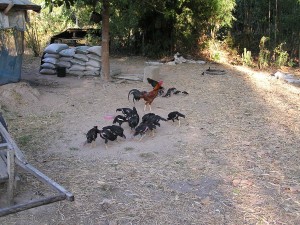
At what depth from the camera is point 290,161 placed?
17.0 feet

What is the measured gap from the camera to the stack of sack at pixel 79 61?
11242 millimetres

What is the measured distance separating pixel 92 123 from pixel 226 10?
8.19m

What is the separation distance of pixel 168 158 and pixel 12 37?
→ 554 centimetres

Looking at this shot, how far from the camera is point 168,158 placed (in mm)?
5254

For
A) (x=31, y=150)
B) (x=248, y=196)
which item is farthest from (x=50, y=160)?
(x=248, y=196)

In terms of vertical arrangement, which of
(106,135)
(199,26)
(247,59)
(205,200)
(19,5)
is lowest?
(205,200)

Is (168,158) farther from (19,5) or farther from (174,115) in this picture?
(19,5)

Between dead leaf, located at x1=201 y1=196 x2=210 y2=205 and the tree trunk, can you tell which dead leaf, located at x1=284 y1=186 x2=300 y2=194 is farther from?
the tree trunk

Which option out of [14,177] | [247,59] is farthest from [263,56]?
[14,177]

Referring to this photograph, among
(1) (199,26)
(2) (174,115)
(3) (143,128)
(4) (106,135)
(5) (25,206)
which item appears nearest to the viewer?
(5) (25,206)

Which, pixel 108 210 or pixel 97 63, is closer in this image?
pixel 108 210

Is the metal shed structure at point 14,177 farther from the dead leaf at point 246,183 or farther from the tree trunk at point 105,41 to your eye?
the tree trunk at point 105,41

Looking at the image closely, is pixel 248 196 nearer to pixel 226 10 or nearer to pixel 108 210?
pixel 108 210

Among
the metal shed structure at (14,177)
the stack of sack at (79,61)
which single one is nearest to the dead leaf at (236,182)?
the metal shed structure at (14,177)
